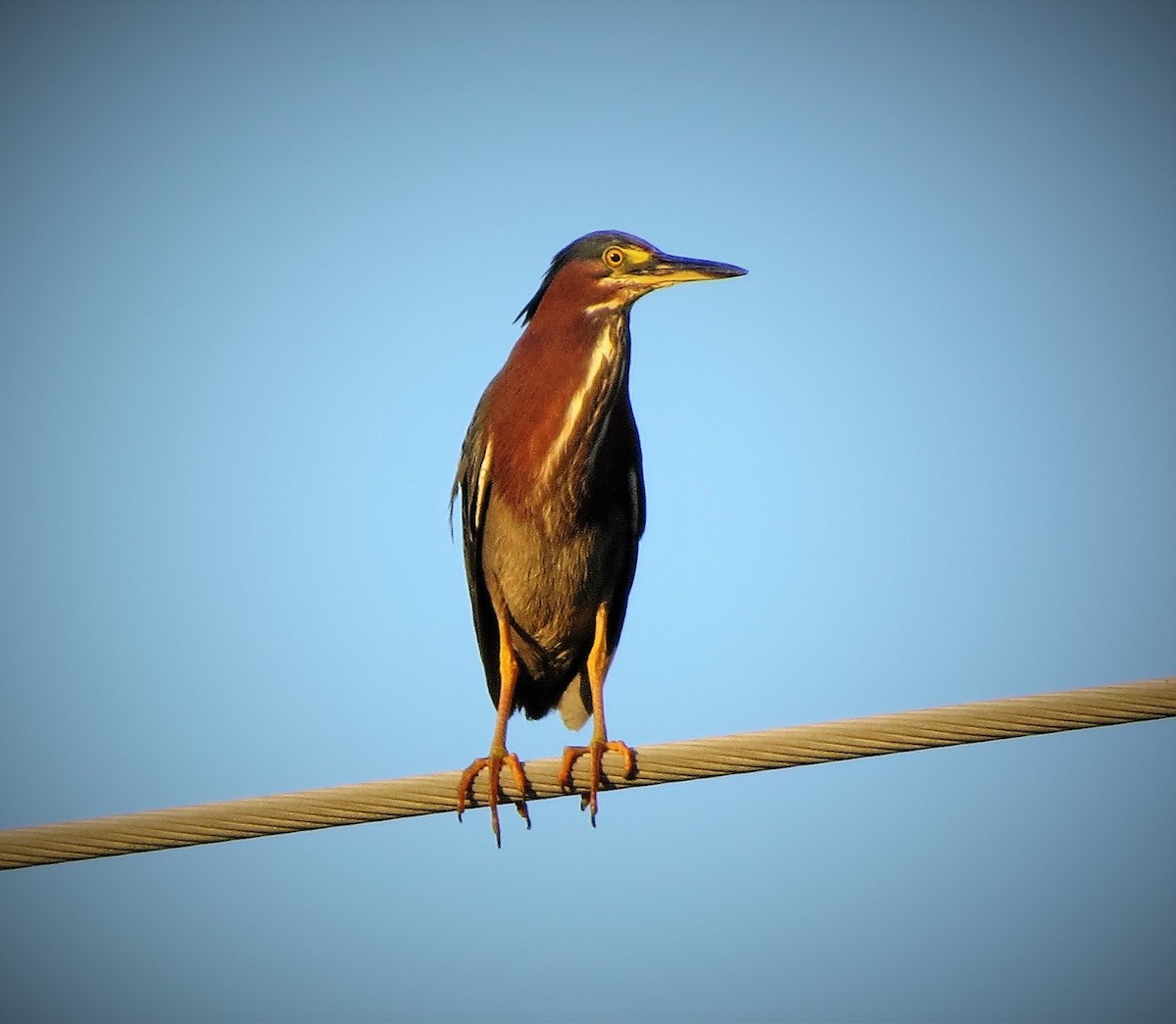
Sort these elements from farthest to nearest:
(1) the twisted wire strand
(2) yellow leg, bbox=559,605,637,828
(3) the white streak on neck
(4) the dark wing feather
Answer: (4) the dark wing feather → (3) the white streak on neck → (2) yellow leg, bbox=559,605,637,828 → (1) the twisted wire strand

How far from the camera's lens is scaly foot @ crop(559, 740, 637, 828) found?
4484 mm

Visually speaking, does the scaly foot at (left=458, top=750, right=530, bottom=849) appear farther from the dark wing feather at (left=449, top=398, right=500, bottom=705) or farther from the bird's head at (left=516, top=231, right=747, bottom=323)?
the bird's head at (left=516, top=231, right=747, bottom=323)

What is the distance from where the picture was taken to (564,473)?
214 inches

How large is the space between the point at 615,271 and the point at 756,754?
2.45m

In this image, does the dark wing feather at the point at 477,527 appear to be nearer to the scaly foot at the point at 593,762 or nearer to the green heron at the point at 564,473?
the green heron at the point at 564,473

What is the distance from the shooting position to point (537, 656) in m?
5.96

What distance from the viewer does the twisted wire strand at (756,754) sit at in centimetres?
356

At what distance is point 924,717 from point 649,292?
2.43m

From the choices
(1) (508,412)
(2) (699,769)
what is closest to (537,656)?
(1) (508,412)

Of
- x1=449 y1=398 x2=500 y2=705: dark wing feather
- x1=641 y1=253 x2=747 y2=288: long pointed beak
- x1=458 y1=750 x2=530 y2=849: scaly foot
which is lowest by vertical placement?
x1=458 y1=750 x2=530 y2=849: scaly foot

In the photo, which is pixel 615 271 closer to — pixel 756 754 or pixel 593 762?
pixel 593 762

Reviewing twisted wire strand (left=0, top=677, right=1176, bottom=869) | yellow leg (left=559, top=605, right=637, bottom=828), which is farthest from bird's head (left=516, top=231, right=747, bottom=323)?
twisted wire strand (left=0, top=677, right=1176, bottom=869)

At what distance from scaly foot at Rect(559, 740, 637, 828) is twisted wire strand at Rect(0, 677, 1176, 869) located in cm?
78

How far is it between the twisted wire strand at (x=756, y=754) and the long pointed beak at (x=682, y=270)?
7.50ft
